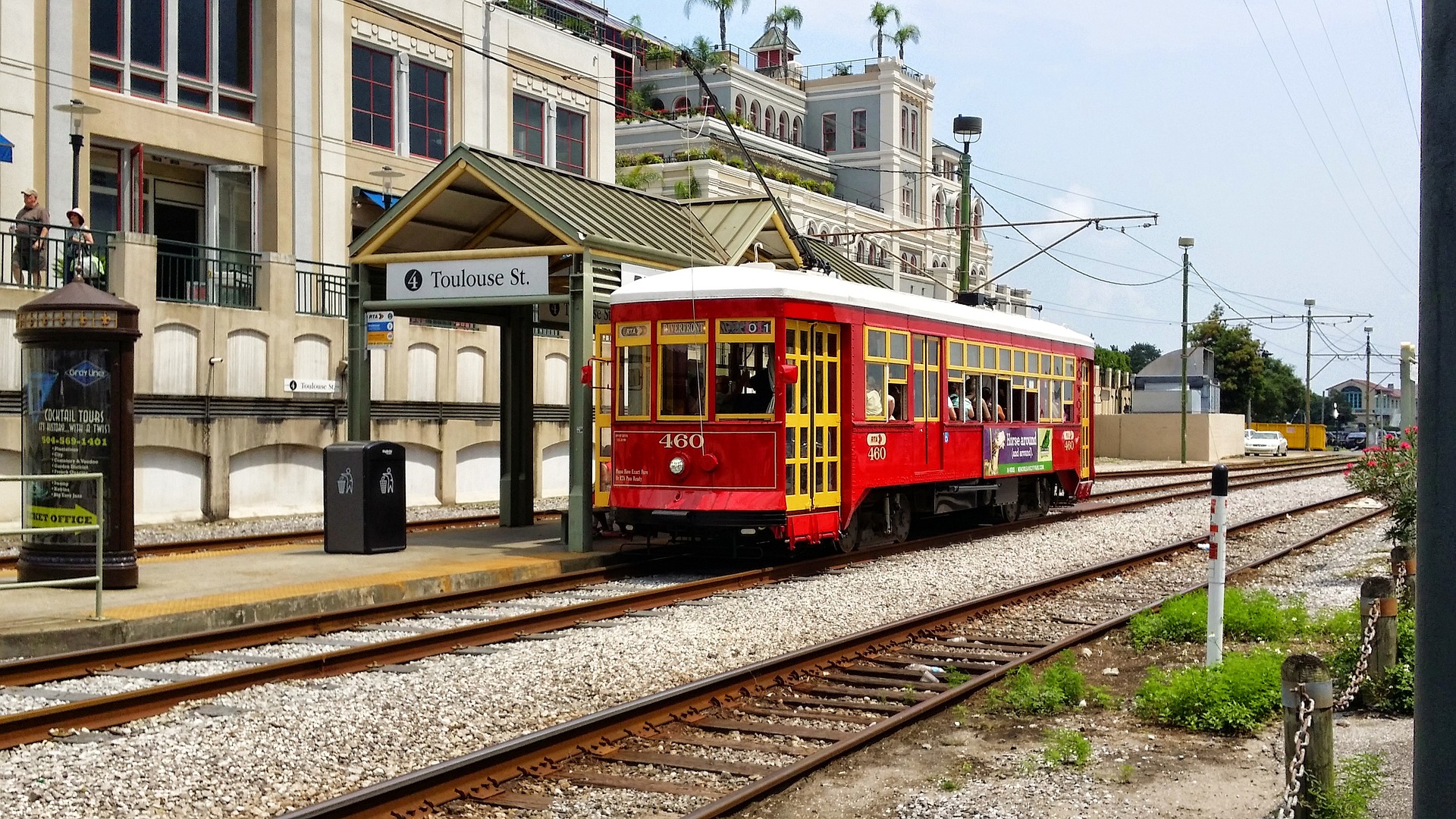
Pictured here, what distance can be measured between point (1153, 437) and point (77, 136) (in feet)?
162

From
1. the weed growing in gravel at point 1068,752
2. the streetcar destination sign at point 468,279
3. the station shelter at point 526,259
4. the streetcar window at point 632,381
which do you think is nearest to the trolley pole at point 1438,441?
the weed growing in gravel at point 1068,752

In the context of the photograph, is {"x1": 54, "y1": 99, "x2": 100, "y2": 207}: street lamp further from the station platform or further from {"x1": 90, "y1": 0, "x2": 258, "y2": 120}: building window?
the station platform

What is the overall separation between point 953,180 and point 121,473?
69.8m

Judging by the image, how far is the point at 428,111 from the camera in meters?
34.2

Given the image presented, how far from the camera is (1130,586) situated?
15.6m

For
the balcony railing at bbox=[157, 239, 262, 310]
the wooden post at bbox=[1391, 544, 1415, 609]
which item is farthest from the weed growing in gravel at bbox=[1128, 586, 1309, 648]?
the balcony railing at bbox=[157, 239, 262, 310]

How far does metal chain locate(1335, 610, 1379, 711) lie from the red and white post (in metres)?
0.98

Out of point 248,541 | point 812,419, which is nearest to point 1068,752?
point 812,419

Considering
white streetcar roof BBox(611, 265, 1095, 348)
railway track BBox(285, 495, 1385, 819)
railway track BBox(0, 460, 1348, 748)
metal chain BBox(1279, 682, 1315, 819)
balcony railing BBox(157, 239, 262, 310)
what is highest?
balcony railing BBox(157, 239, 262, 310)

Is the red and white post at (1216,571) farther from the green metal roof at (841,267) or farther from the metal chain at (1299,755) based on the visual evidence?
the green metal roof at (841,267)

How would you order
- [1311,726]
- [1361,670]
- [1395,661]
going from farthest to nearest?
[1395,661] → [1361,670] → [1311,726]

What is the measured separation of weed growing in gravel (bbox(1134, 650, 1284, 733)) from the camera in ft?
27.7

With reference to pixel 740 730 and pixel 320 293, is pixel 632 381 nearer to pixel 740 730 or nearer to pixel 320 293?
pixel 740 730

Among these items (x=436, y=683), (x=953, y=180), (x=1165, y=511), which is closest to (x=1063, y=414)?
(x=1165, y=511)
